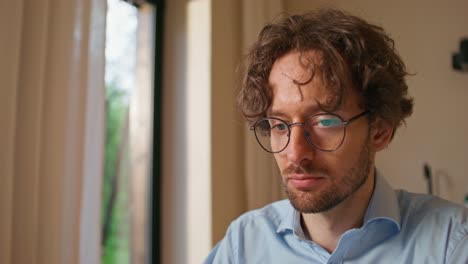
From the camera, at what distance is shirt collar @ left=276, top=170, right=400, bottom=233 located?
0.94 metres

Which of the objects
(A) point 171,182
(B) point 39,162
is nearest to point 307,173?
(B) point 39,162

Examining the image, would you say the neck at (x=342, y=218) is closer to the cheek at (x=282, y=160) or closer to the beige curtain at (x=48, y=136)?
the cheek at (x=282, y=160)

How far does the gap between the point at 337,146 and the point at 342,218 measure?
21 cm

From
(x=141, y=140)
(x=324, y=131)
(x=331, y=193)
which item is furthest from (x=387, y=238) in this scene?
(x=141, y=140)

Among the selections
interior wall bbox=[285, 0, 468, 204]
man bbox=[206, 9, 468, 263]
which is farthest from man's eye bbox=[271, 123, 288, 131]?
interior wall bbox=[285, 0, 468, 204]

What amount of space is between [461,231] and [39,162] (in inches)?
43.6

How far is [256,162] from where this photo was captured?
210cm

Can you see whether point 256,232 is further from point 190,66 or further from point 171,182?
point 190,66

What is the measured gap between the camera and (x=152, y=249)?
1.90 m

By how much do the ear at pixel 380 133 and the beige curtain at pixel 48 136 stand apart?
0.86 m

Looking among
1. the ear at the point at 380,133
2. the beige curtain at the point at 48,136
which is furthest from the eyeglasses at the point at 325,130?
the beige curtain at the point at 48,136

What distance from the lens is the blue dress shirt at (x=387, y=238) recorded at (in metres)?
0.88

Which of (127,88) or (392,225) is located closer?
(392,225)

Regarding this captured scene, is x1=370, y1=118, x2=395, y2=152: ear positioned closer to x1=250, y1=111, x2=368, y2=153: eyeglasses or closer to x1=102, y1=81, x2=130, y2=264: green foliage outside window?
x1=250, y1=111, x2=368, y2=153: eyeglasses
